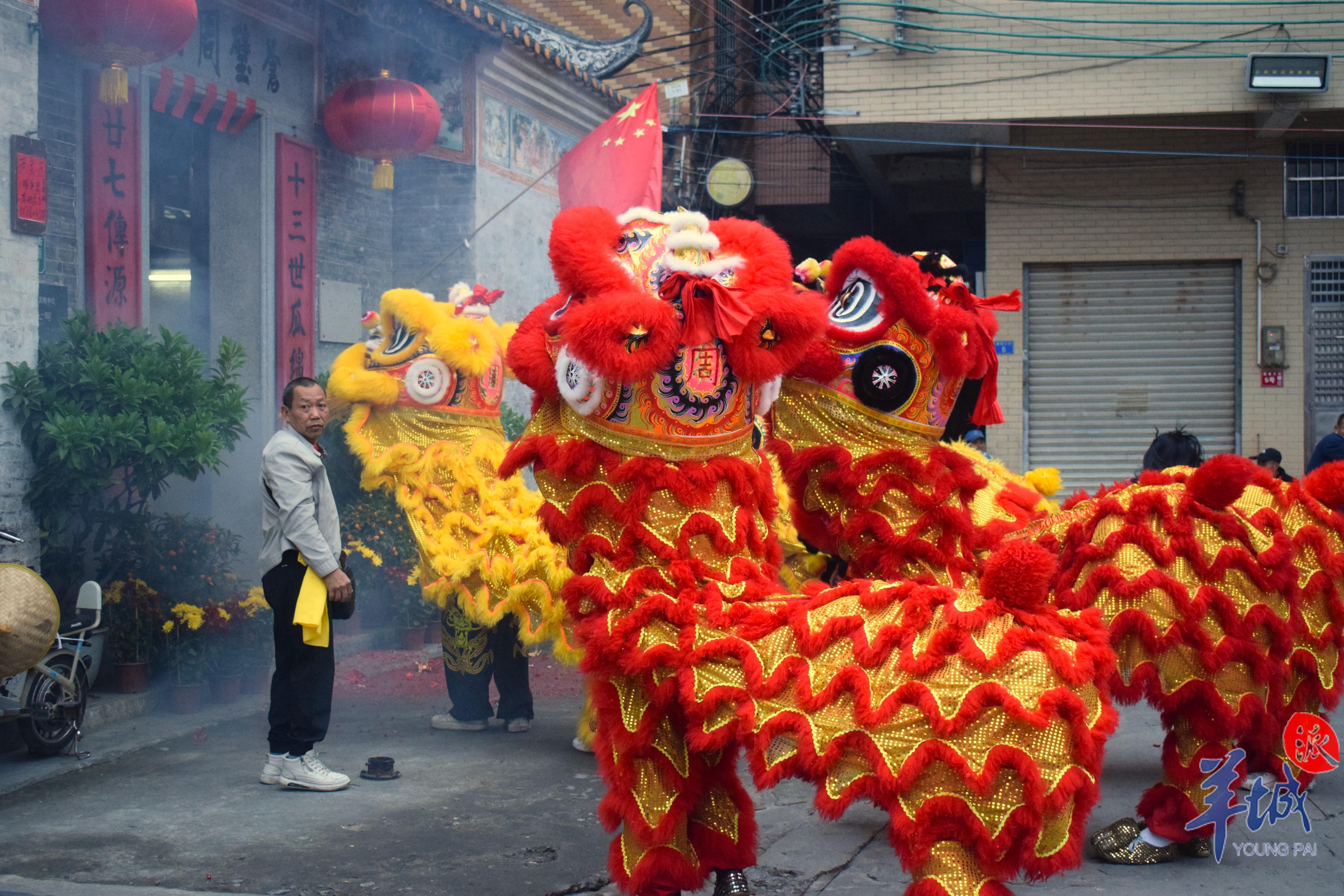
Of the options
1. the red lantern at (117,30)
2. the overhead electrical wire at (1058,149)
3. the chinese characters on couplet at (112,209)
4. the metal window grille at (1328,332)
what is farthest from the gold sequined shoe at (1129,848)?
the metal window grille at (1328,332)

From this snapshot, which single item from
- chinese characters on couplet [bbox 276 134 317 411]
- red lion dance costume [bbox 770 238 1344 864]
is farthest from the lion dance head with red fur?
chinese characters on couplet [bbox 276 134 317 411]

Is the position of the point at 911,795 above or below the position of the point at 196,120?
below

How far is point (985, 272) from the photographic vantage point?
38.5ft

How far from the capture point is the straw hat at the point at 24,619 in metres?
4.29

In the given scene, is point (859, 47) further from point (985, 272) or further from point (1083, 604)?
→ point (1083, 604)

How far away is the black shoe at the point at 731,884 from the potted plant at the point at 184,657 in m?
3.68

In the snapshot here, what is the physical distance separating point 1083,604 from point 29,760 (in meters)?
4.37

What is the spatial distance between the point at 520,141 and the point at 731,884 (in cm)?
804

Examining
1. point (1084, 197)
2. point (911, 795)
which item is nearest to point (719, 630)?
point (911, 795)

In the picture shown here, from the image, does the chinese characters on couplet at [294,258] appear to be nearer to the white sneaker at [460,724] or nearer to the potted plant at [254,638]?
the potted plant at [254,638]

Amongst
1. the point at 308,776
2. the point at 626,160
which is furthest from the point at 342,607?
the point at 626,160

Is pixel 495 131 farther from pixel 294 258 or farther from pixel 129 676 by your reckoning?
pixel 129 676

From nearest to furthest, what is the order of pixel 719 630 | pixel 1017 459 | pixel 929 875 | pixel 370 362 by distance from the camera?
pixel 929 875, pixel 719 630, pixel 370 362, pixel 1017 459

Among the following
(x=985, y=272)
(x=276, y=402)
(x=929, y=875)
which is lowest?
(x=929, y=875)
